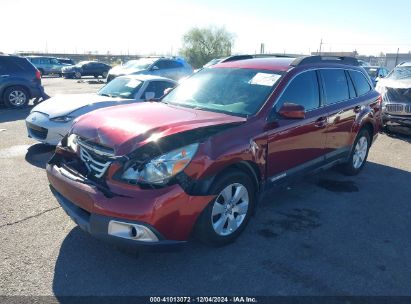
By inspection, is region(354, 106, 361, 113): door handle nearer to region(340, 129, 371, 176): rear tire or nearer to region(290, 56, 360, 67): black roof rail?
region(340, 129, 371, 176): rear tire

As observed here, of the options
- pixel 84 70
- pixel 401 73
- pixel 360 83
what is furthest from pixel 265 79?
pixel 84 70

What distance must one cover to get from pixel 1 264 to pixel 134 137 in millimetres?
1652

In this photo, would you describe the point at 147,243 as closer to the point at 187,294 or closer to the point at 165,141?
the point at 187,294

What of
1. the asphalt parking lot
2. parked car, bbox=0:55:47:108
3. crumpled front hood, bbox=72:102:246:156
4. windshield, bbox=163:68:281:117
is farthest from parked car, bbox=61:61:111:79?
crumpled front hood, bbox=72:102:246:156

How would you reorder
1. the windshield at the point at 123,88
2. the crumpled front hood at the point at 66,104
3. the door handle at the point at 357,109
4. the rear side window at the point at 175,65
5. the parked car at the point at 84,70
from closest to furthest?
1. the door handle at the point at 357,109
2. the crumpled front hood at the point at 66,104
3. the windshield at the point at 123,88
4. the rear side window at the point at 175,65
5. the parked car at the point at 84,70

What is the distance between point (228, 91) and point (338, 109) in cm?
179

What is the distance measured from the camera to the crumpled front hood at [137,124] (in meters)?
3.17

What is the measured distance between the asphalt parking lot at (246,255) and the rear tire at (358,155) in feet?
2.72

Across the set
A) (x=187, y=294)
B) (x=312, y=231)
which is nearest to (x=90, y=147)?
(x=187, y=294)

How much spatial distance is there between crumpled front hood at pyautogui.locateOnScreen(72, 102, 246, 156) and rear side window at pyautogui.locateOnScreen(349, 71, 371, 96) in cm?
302

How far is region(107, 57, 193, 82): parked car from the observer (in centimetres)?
1558

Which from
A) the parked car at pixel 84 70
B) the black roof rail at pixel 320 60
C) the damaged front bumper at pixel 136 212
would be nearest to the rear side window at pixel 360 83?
the black roof rail at pixel 320 60

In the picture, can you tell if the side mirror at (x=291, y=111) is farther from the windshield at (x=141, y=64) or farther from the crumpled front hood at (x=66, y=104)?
the windshield at (x=141, y=64)

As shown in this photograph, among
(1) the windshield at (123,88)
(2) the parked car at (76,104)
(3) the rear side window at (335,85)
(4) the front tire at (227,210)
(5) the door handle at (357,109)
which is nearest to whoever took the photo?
(4) the front tire at (227,210)
